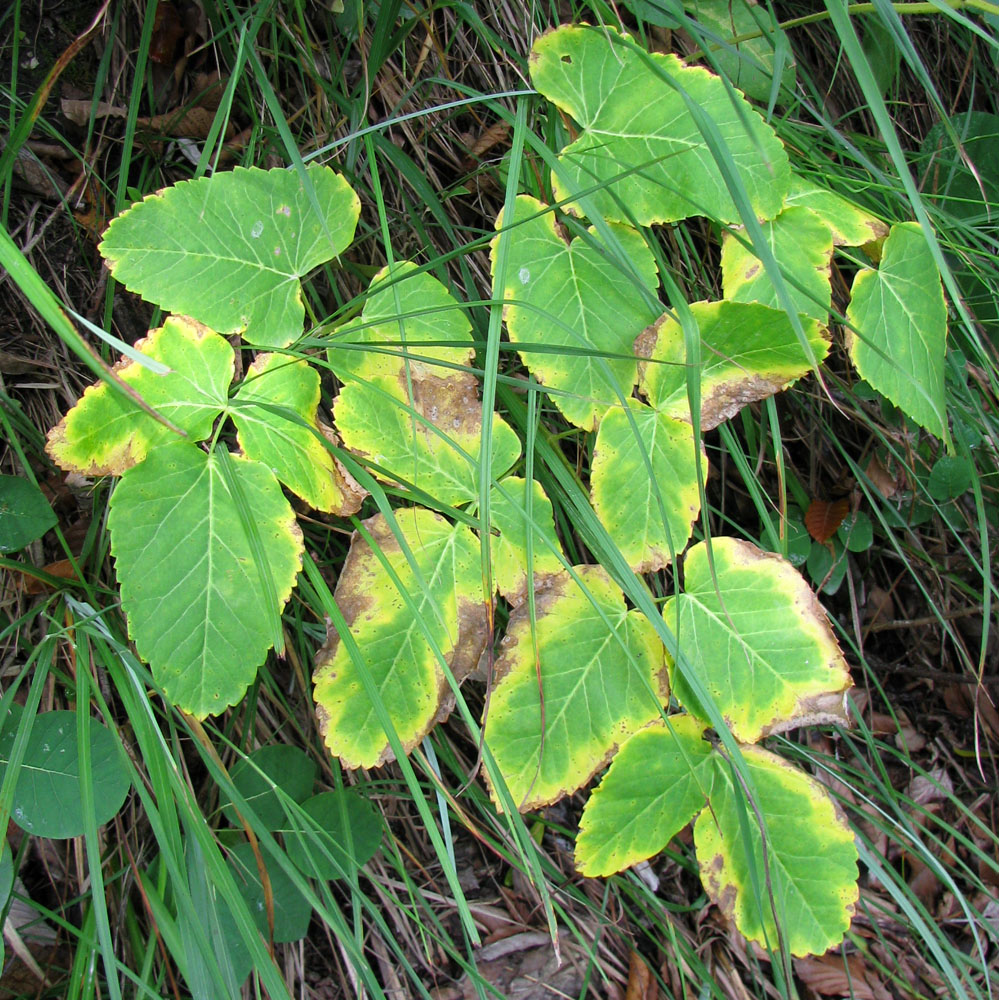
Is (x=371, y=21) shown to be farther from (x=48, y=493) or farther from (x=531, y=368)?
(x=48, y=493)

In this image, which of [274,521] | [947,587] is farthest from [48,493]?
[947,587]

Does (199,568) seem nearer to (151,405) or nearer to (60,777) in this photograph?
(151,405)

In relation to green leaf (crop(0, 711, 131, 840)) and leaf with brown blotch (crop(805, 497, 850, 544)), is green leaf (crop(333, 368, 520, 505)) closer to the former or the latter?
green leaf (crop(0, 711, 131, 840))

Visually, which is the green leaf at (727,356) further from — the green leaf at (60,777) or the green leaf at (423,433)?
the green leaf at (60,777)

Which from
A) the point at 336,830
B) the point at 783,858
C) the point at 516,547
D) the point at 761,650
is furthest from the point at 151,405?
the point at 783,858

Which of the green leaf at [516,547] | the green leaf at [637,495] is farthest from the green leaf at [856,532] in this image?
the green leaf at [516,547]

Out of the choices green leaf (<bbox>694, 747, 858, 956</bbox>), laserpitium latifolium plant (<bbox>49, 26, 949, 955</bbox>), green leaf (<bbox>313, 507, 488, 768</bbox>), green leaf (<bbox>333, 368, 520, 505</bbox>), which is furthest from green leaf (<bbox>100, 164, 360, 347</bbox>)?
green leaf (<bbox>694, 747, 858, 956</bbox>)
